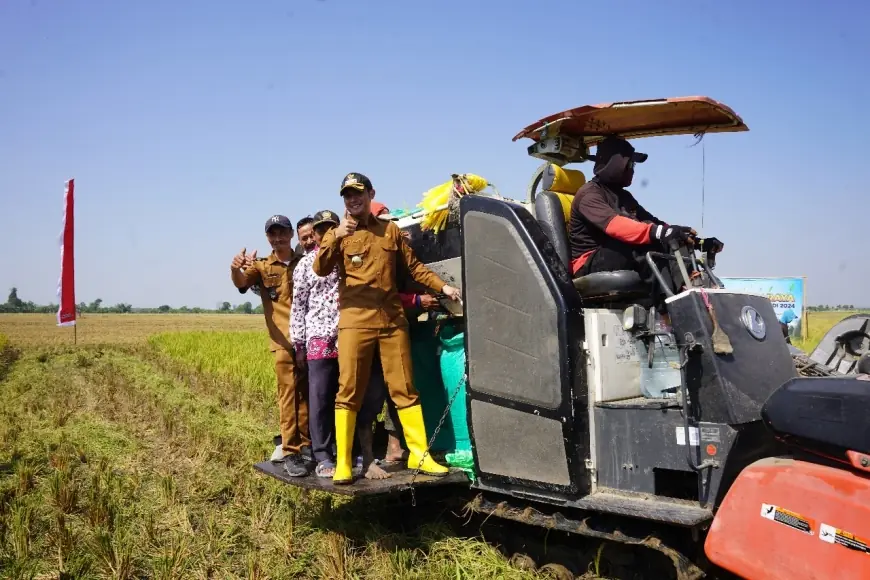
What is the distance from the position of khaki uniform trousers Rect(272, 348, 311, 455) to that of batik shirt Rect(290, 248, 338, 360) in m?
0.27

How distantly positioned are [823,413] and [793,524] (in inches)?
18.4

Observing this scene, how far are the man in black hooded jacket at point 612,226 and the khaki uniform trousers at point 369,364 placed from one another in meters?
1.29

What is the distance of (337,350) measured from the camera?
5074 millimetres

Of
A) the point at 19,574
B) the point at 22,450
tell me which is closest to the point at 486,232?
the point at 19,574

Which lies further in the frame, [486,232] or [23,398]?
[23,398]

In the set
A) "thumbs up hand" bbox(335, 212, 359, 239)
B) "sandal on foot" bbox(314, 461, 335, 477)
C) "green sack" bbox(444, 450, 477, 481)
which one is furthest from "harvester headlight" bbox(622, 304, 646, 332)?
"sandal on foot" bbox(314, 461, 335, 477)

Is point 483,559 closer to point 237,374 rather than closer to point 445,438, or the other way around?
point 445,438

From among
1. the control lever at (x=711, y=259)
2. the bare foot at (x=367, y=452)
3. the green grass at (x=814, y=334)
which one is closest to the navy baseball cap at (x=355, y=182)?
the bare foot at (x=367, y=452)

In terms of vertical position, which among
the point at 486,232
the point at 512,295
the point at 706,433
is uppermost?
the point at 486,232

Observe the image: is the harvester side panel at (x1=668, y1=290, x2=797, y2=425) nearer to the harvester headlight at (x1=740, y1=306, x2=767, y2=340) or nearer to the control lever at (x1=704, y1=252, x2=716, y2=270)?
the harvester headlight at (x1=740, y1=306, x2=767, y2=340)

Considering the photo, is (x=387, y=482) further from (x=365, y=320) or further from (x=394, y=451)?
(x=365, y=320)

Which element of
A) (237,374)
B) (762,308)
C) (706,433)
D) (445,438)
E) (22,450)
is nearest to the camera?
(706,433)

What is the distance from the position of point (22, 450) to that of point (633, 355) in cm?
710

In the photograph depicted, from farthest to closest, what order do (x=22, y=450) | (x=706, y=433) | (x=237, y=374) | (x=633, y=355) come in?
(x=237, y=374)
(x=22, y=450)
(x=633, y=355)
(x=706, y=433)
